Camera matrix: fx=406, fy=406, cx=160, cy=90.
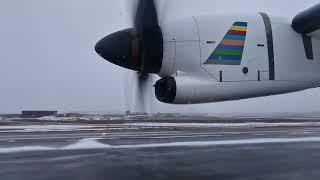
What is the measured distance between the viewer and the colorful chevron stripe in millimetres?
6488

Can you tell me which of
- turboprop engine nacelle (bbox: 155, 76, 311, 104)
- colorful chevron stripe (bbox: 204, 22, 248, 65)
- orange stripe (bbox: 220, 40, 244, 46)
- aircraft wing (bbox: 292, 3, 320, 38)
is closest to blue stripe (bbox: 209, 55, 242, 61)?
colorful chevron stripe (bbox: 204, 22, 248, 65)

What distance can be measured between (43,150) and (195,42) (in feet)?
25.8

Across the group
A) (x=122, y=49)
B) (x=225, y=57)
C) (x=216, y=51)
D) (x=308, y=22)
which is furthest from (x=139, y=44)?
(x=308, y=22)

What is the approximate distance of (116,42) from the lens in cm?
688

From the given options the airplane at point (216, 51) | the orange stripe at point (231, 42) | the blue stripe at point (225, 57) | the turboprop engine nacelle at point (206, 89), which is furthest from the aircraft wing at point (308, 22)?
the blue stripe at point (225, 57)

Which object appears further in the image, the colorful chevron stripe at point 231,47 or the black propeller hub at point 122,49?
the black propeller hub at point 122,49

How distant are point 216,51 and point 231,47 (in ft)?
0.83

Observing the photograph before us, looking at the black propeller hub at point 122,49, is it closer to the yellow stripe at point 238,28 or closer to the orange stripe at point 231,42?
the orange stripe at point 231,42

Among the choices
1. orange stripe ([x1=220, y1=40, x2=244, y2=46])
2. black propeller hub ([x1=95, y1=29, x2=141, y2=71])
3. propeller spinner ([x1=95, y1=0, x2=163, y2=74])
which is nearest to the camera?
orange stripe ([x1=220, y1=40, x2=244, y2=46])

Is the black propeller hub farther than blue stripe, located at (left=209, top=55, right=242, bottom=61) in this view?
Yes

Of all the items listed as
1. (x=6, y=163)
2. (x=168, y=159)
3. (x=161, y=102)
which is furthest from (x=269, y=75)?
(x=6, y=163)

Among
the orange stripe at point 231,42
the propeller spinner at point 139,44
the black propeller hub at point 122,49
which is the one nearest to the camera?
the orange stripe at point 231,42

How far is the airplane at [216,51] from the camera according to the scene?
21.4ft

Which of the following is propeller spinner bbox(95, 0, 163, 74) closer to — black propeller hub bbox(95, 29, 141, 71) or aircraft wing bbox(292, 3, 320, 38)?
black propeller hub bbox(95, 29, 141, 71)
